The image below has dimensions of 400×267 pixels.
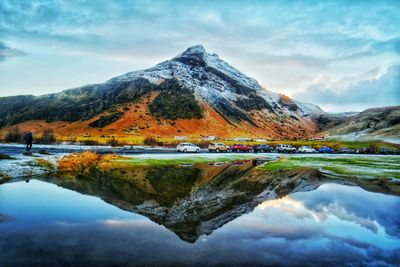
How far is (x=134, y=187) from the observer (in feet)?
81.5

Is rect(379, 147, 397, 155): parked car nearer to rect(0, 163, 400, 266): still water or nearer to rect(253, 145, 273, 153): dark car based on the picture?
rect(253, 145, 273, 153): dark car

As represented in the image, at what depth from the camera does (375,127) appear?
166 m

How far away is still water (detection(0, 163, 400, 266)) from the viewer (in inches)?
428

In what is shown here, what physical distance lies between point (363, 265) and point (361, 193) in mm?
15855

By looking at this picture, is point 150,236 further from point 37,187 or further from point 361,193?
point 361,193

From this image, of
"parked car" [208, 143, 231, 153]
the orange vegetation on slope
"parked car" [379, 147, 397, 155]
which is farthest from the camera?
the orange vegetation on slope

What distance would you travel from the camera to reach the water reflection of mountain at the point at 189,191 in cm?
1617

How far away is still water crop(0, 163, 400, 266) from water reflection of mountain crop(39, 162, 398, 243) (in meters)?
0.07

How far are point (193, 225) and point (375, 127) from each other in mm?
174914

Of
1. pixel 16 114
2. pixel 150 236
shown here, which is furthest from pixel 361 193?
pixel 16 114

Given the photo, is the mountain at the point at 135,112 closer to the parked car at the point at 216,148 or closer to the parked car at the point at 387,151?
the parked car at the point at 216,148

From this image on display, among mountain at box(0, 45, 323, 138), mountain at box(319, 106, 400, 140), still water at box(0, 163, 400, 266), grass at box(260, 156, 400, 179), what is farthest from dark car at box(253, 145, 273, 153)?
mountain at box(319, 106, 400, 140)

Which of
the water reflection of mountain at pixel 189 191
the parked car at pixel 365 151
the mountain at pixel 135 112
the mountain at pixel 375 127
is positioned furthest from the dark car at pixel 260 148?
the mountain at pixel 375 127

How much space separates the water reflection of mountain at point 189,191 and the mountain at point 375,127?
12898 cm
